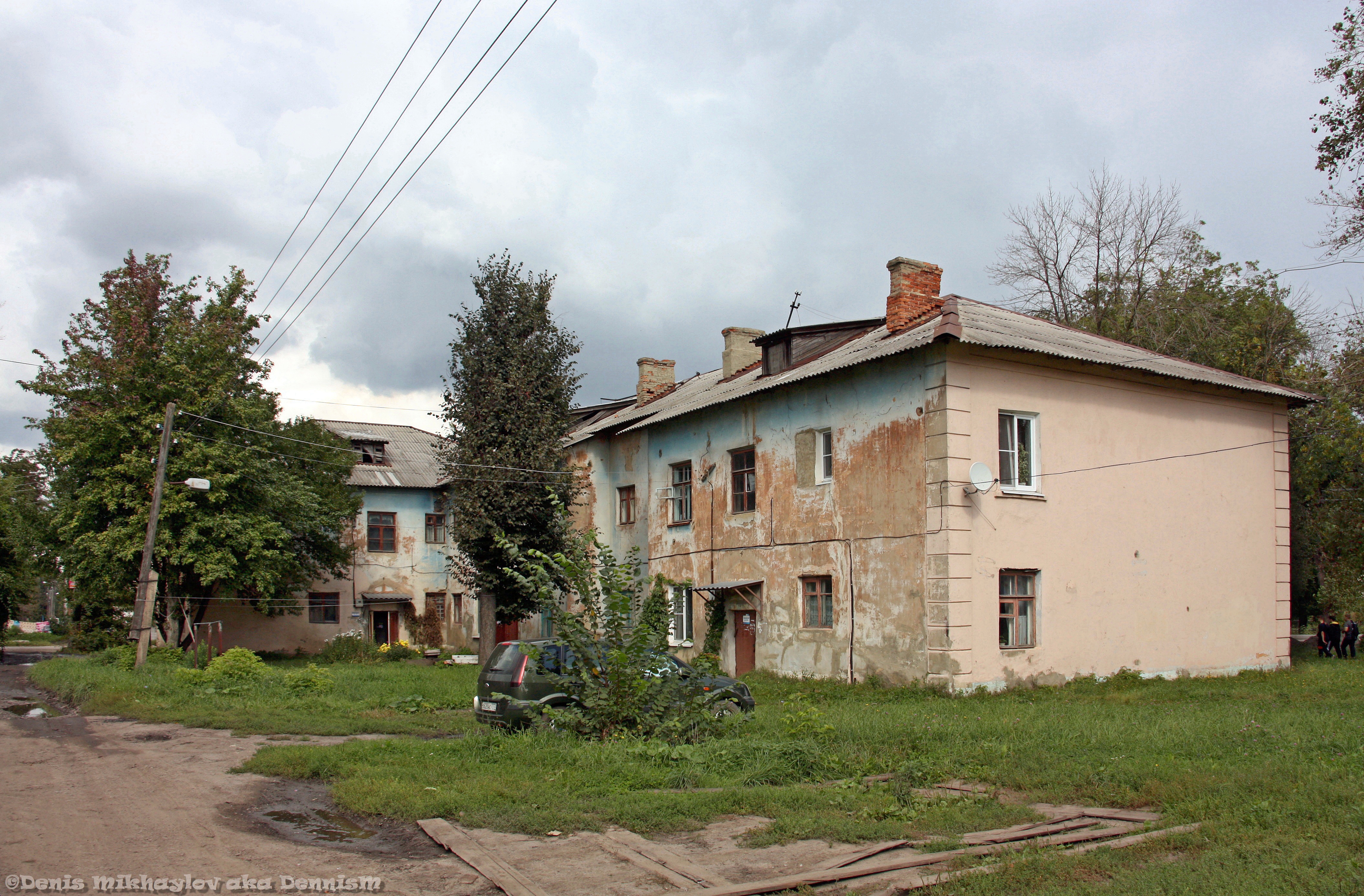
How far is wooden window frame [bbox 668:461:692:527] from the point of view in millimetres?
23281

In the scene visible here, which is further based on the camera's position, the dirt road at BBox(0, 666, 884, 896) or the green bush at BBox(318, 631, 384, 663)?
the green bush at BBox(318, 631, 384, 663)

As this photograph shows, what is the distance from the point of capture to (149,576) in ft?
71.6

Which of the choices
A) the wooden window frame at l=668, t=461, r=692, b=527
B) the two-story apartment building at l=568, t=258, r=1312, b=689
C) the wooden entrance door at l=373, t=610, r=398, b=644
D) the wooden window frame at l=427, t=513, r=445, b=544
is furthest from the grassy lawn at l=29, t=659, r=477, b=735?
the wooden window frame at l=427, t=513, r=445, b=544

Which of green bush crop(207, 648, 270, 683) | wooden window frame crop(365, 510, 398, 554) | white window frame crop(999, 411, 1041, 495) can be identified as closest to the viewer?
white window frame crop(999, 411, 1041, 495)

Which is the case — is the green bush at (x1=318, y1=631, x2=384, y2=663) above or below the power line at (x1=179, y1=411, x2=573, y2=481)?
below

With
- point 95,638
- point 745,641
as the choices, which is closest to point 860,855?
point 745,641

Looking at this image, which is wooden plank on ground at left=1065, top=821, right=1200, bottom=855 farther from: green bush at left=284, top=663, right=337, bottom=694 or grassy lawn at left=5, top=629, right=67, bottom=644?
grassy lawn at left=5, top=629, right=67, bottom=644

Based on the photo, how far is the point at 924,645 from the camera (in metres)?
16.0

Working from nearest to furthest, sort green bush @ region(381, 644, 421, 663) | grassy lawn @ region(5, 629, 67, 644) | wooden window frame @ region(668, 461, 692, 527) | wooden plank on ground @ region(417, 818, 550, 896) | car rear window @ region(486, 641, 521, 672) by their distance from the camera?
1. wooden plank on ground @ region(417, 818, 550, 896)
2. car rear window @ region(486, 641, 521, 672)
3. wooden window frame @ region(668, 461, 692, 527)
4. green bush @ region(381, 644, 421, 663)
5. grassy lawn @ region(5, 629, 67, 644)

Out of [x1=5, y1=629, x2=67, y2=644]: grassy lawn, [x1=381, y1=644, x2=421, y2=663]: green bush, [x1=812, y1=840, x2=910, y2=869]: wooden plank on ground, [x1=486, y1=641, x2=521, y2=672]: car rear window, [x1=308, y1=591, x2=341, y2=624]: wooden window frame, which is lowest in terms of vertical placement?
[x1=5, y1=629, x2=67, y2=644]: grassy lawn

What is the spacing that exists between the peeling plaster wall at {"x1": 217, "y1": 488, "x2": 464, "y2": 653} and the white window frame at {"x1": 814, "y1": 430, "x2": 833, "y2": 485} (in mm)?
20570

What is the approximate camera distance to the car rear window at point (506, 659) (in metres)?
12.5

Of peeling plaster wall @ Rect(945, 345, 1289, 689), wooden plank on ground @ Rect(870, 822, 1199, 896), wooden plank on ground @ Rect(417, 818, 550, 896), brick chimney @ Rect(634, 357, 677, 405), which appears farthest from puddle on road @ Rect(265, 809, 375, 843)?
brick chimney @ Rect(634, 357, 677, 405)

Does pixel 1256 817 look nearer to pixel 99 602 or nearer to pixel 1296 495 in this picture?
pixel 1296 495
